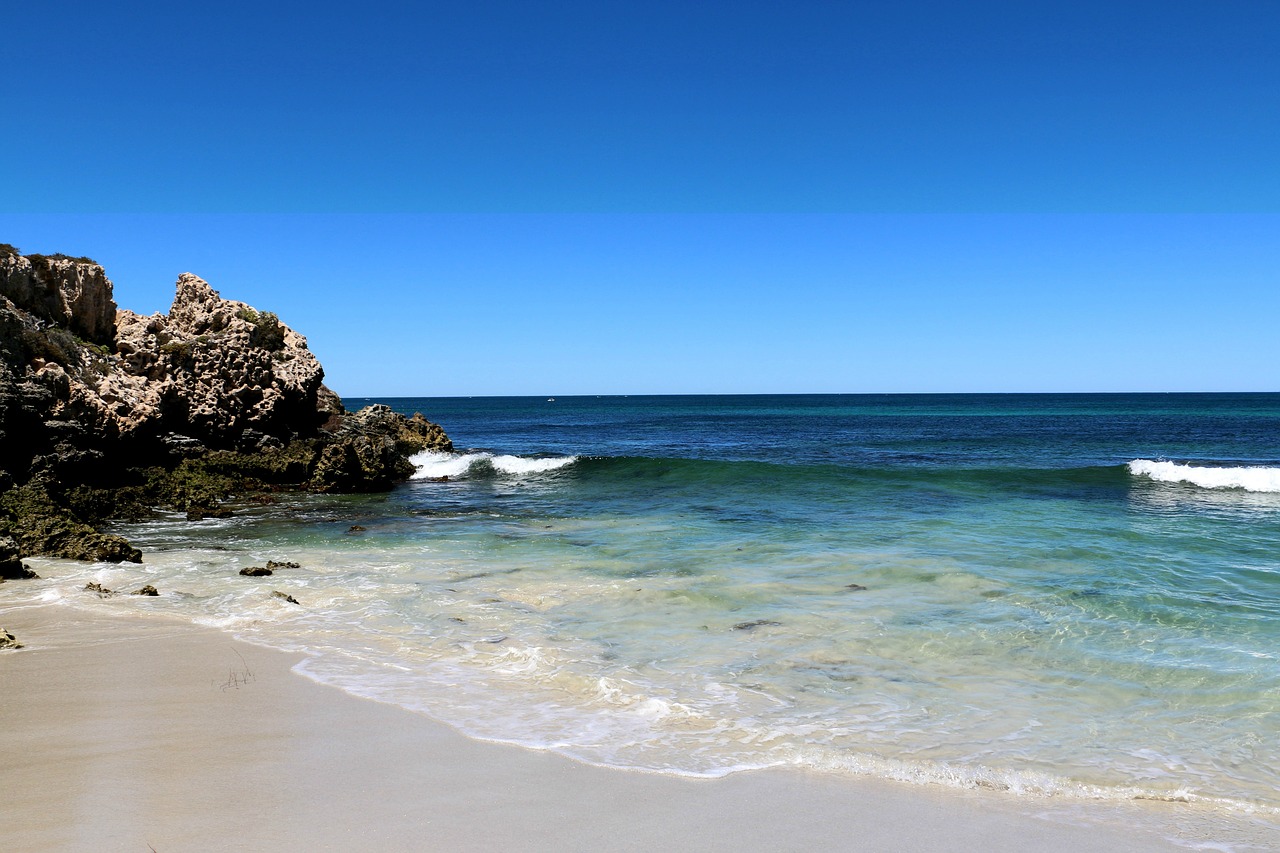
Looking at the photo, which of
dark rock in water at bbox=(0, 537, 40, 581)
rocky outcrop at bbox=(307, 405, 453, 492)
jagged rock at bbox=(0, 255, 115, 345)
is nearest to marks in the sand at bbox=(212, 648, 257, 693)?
dark rock in water at bbox=(0, 537, 40, 581)

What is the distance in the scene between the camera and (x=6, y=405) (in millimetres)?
15156

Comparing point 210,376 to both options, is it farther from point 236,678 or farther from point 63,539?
point 236,678

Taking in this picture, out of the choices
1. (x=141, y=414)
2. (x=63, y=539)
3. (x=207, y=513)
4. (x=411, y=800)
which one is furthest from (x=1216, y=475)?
(x=141, y=414)

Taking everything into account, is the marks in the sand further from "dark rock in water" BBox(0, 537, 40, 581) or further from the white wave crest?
the white wave crest

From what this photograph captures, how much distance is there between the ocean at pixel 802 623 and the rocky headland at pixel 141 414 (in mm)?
1907

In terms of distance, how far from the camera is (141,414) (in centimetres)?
1872

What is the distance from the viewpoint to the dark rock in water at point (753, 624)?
8303 millimetres

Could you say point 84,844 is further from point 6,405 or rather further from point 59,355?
point 59,355

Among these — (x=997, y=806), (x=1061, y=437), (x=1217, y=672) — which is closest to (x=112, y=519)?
(x=997, y=806)

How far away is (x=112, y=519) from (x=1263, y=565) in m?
20.5

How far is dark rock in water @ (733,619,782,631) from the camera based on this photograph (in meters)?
8.30

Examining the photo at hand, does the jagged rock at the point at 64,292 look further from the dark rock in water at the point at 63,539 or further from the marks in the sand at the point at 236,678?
the marks in the sand at the point at 236,678

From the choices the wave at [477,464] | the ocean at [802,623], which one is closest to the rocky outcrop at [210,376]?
the ocean at [802,623]

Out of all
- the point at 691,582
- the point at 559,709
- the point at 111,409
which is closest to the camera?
the point at 559,709
